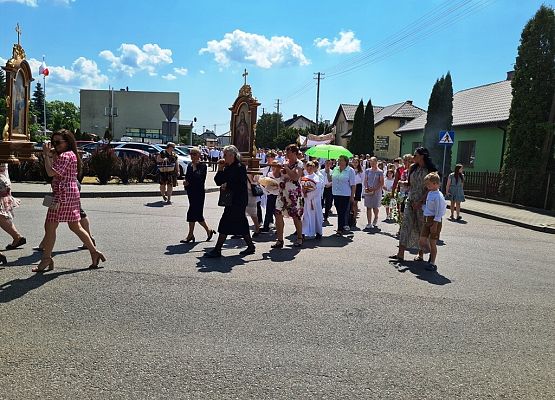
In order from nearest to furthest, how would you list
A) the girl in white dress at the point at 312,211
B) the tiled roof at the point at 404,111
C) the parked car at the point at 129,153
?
the girl in white dress at the point at 312,211, the parked car at the point at 129,153, the tiled roof at the point at 404,111

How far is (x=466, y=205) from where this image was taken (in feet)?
64.3

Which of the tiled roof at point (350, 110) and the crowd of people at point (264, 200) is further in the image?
the tiled roof at point (350, 110)

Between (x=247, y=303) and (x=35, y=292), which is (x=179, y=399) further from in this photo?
(x=35, y=292)

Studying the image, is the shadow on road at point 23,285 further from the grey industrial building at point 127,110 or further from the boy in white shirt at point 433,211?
the grey industrial building at point 127,110

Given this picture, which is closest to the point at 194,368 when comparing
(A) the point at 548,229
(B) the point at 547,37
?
(A) the point at 548,229

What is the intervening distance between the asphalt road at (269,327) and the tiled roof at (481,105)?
66.8 feet

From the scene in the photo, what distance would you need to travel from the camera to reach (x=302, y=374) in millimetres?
3748

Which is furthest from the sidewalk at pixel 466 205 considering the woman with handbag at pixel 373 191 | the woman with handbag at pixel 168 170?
the woman with handbag at pixel 373 191

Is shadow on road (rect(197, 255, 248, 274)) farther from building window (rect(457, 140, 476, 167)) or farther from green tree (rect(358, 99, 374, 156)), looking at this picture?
green tree (rect(358, 99, 374, 156))

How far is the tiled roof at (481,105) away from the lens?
26.2 metres

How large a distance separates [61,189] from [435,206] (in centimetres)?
549

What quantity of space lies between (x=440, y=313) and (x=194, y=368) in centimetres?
302

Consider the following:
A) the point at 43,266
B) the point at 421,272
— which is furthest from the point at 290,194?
the point at 43,266

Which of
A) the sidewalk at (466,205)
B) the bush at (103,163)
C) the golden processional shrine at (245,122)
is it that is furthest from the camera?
the bush at (103,163)
